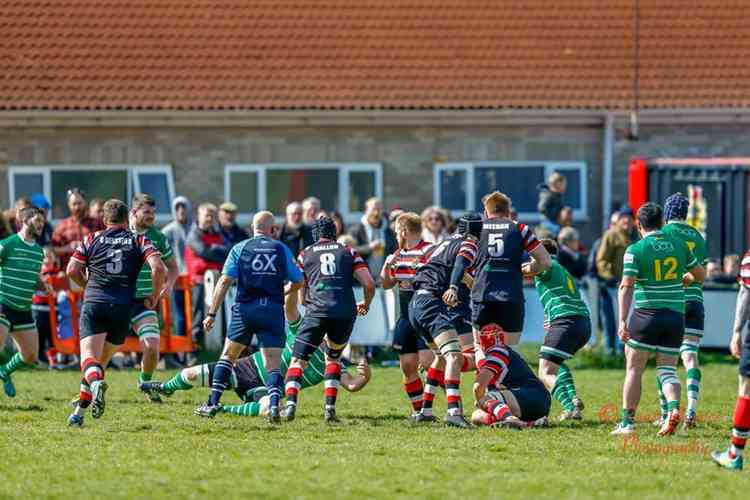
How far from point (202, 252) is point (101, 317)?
655 centimetres

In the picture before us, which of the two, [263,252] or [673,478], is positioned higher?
[263,252]

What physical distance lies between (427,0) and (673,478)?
17493 millimetres

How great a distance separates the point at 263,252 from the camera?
46.5 ft

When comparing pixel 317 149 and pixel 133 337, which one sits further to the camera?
pixel 317 149

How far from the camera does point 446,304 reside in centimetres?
1400

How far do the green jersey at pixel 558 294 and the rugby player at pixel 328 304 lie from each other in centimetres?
148

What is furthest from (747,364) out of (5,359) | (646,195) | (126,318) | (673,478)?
(646,195)

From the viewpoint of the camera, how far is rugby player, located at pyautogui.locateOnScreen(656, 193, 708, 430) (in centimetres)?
1356

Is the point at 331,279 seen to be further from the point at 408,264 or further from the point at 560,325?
the point at 560,325

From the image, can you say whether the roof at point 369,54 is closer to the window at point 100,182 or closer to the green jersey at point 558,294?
the window at point 100,182

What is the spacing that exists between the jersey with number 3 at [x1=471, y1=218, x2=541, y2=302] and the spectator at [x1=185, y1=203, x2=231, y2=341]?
6.96m

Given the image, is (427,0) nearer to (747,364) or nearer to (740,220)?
(740,220)

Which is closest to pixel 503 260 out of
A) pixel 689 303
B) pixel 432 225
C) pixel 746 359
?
pixel 689 303

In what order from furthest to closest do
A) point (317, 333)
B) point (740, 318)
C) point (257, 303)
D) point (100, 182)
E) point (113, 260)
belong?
point (100, 182), point (317, 333), point (257, 303), point (113, 260), point (740, 318)
